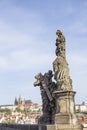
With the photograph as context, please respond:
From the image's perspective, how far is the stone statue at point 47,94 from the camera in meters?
11.9

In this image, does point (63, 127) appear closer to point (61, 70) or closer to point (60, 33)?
point (61, 70)

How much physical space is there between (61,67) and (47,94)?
1575mm

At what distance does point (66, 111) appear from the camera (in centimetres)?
1015

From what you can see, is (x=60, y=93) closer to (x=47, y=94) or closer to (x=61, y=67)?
(x=61, y=67)

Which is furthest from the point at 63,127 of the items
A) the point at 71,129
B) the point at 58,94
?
the point at 58,94

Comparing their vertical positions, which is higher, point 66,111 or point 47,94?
point 47,94

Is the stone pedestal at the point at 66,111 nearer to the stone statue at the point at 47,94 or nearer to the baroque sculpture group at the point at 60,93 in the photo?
the baroque sculpture group at the point at 60,93

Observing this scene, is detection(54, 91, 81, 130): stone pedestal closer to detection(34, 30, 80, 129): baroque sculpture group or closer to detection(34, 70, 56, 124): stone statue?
detection(34, 30, 80, 129): baroque sculpture group

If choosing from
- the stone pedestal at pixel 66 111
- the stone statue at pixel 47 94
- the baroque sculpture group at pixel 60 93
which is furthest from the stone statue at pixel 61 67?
the stone statue at pixel 47 94

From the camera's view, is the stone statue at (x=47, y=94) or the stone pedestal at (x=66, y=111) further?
the stone statue at (x=47, y=94)

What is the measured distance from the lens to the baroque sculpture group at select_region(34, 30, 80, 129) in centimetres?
1004

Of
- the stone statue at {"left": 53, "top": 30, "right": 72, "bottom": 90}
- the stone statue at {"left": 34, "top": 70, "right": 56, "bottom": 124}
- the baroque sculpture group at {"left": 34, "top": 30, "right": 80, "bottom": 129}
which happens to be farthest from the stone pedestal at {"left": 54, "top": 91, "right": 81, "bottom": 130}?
the stone statue at {"left": 34, "top": 70, "right": 56, "bottom": 124}

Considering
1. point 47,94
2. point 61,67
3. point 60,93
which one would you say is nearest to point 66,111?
point 60,93

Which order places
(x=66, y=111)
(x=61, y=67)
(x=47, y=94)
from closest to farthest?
(x=66, y=111) < (x=61, y=67) < (x=47, y=94)
